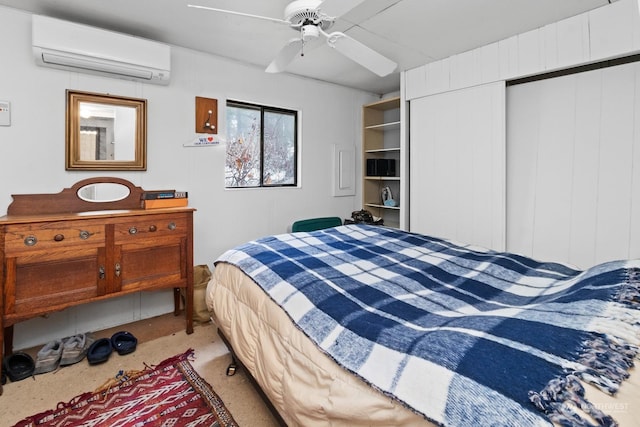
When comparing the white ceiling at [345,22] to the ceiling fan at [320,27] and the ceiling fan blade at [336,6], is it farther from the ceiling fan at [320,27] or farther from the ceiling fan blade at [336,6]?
the ceiling fan blade at [336,6]

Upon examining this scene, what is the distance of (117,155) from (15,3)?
1.11 metres

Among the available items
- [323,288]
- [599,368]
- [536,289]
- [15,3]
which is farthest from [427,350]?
[15,3]

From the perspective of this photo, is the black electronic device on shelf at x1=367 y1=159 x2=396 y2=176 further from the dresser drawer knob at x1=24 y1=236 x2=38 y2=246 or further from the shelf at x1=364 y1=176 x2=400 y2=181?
the dresser drawer knob at x1=24 y1=236 x2=38 y2=246

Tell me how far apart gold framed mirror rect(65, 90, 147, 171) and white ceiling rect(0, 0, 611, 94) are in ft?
1.86

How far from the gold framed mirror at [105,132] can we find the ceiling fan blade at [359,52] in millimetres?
1742

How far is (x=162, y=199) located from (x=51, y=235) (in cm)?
73

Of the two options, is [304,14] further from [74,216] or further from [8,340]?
[8,340]

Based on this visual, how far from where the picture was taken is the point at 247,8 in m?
2.11

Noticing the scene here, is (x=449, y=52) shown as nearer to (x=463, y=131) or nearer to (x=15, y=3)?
(x=463, y=131)

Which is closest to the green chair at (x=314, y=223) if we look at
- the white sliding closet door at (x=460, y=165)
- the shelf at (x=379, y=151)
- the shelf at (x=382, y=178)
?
the shelf at (x=379, y=151)

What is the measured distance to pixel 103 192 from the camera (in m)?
2.49

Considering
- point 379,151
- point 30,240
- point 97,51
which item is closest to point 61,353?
point 30,240

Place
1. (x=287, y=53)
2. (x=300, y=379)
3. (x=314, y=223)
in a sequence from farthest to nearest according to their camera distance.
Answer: (x=314, y=223)
(x=287, y=53)
(x=300, y=379)

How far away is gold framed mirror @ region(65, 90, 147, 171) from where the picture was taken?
2.37 m
